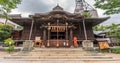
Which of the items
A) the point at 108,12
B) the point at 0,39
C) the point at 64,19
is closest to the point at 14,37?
the point at 0,39

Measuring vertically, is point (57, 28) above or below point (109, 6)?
below

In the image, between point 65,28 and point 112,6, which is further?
point 65,28

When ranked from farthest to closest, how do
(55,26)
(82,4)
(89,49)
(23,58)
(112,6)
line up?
(82,4) → (55,26) → (112,6) → (89,49) → (23,58)

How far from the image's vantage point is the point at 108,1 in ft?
43.5

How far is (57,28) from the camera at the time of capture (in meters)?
15.6

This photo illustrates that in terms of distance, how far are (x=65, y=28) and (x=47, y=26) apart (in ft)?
6.66

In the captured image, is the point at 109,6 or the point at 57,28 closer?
the point at 109,6

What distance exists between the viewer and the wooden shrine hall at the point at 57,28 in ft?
50.5

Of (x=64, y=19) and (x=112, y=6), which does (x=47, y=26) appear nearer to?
(x=64, y=19)

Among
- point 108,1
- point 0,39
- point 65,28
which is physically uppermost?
point 108,1

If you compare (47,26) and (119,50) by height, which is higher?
(47,26)

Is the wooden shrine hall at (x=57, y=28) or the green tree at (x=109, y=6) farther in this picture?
the wooden shrine hall at (x=57, y=28)

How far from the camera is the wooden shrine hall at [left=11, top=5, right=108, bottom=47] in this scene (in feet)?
50.5

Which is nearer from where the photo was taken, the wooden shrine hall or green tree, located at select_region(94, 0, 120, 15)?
green tree, located at select_region(94, 0, 120, 15)
